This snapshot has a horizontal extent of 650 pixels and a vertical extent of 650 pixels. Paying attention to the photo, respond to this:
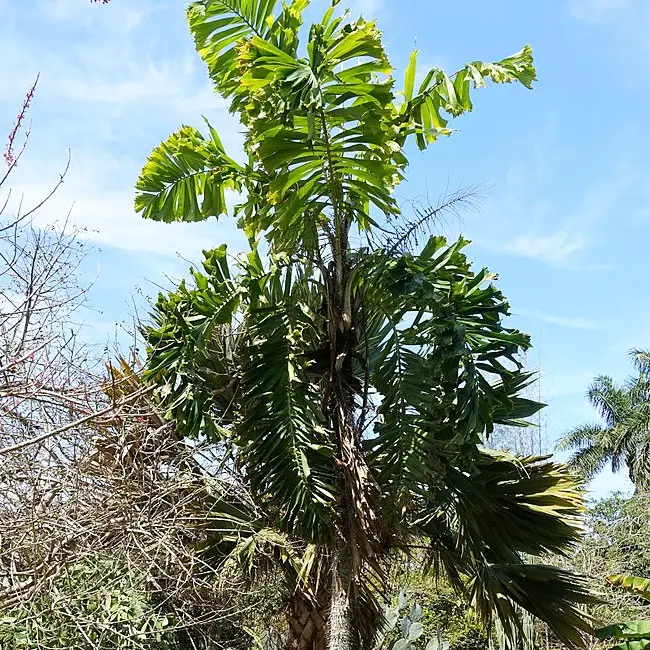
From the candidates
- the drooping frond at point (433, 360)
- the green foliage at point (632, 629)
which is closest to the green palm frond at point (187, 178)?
the drooping frond at point (433, 360)

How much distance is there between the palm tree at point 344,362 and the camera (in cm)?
553

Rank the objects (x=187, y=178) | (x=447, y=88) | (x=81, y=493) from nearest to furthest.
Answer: (x=81, y=493)
(x=447, y=88)
(x=187, y=178)

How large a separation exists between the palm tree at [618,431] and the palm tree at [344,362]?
18181 mm

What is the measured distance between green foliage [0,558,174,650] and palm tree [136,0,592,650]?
→ 0.85 metres

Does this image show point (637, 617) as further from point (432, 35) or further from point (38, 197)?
point (38, 197)

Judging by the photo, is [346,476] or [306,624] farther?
[306,624]

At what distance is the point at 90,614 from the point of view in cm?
571

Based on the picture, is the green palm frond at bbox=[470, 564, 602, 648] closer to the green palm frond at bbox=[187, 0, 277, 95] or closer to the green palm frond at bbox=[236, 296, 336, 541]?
the green palm frond at bbox=[236, 296, 336, 541]

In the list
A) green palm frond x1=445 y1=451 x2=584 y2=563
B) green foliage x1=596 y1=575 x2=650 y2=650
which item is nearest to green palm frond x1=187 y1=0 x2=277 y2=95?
green palm frond x1=445 y1=451 x2=584 y2=563

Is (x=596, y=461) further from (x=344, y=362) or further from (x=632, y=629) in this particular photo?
(x=344, y=362)

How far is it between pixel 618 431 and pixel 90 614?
21598 millimetres

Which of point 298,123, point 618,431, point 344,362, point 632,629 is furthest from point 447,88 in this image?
point 618,431

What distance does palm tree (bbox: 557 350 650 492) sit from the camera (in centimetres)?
2355

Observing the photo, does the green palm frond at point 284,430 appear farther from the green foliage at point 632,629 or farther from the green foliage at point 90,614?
the green foliage at point 632,629
